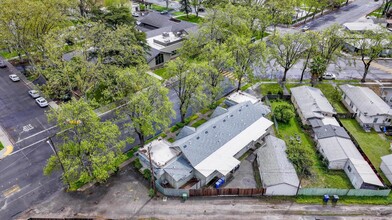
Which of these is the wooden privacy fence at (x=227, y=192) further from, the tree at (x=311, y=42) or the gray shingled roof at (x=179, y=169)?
the tree at (x=311, y=42)

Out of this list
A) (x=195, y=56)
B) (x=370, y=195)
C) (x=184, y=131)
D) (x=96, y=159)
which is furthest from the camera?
(x=195, y=56)

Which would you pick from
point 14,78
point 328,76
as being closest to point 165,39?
point 14,78

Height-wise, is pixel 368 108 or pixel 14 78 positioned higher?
pixel 368 108

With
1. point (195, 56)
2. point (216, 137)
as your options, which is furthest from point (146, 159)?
point (195, 56)

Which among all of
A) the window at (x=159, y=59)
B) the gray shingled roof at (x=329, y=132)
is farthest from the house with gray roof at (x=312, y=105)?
A: the window at (x=159, y=59)

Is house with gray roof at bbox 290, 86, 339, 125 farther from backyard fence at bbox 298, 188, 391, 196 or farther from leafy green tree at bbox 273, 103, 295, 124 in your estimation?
backyard fence at bbox 298, 188, 391, 196

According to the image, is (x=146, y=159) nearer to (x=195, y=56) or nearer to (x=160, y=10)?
(x=195, y=56)

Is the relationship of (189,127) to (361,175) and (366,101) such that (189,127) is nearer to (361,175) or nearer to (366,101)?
(361,175)

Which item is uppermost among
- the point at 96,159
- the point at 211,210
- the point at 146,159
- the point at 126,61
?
the point at 126,61
